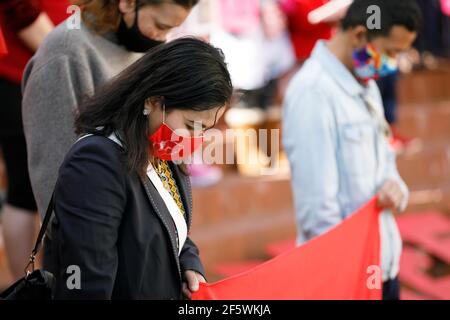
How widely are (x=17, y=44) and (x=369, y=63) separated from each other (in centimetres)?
122

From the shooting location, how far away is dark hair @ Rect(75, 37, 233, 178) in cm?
154

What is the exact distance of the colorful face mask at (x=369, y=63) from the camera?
2400 mm

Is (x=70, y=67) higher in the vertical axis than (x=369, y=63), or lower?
higher

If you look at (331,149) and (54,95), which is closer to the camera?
(54,95)

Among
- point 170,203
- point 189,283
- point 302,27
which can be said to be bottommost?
point 302,27

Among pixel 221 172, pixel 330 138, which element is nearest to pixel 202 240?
pixel 221 172

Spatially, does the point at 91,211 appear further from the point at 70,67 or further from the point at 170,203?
the point at 70,67

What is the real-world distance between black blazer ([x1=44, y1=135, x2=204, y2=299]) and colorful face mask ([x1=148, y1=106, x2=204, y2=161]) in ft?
0.29

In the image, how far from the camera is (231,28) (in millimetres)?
4465

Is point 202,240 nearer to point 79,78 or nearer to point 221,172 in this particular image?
point 221,172

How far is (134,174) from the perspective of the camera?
1537mm

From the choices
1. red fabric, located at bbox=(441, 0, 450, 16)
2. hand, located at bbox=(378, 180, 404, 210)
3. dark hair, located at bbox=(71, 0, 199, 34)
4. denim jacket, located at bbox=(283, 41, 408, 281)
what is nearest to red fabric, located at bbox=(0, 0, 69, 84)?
dark hair, located at bbox=(71, 0, 199, 34)

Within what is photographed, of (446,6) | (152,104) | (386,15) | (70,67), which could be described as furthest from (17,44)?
(446,6)

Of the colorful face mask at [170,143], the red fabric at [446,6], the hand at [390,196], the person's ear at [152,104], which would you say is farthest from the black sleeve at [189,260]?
the red fabric at [446,6]
